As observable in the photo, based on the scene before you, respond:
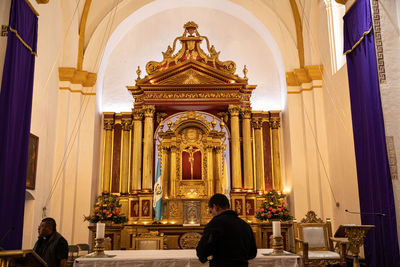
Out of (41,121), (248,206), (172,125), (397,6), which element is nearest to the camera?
(397,6)

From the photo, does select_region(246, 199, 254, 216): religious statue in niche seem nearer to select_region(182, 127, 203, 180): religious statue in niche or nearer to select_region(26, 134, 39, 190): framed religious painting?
select_region(182, 127, 203, 180): religious statue in niche

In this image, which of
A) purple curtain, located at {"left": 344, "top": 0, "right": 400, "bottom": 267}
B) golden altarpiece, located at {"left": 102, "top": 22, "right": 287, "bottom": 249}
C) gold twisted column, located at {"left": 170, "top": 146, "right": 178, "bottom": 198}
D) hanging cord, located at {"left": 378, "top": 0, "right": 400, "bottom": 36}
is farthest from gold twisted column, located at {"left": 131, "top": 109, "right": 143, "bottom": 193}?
hanging cord, located at {"left": 378, "top": 0, "right": 400, "bottom": 36}

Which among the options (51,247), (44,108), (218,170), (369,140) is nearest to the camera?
(51,247)

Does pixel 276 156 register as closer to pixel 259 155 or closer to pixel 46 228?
pixel 259 155

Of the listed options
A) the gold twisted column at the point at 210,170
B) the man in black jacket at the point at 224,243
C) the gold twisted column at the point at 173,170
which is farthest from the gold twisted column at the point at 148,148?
the man in black jacket at the point at 224,243

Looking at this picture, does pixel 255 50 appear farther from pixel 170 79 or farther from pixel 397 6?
pixel 397 6

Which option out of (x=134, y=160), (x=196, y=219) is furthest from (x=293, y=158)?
(x=134, y=160)

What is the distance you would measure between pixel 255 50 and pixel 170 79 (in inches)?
121

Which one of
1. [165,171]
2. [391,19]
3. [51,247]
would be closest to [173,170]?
[165,171]

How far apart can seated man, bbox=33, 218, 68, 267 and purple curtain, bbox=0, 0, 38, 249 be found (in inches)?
72.2

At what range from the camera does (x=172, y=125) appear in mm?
11547

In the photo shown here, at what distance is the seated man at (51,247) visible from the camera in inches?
182

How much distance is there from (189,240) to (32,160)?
4228 mm

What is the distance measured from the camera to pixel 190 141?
11.4 meters
